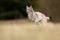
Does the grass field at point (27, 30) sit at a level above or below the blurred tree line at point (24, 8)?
below

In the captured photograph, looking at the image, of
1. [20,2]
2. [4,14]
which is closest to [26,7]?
[20,2]

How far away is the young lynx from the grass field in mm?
31

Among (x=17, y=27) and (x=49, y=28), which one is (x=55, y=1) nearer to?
(x=49, y=28)

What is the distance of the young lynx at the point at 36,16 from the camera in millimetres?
1117

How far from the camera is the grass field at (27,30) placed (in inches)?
42.2

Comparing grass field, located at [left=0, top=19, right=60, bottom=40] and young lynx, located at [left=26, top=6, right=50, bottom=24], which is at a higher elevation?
young lynx, located at [left=26, top=6, right=50, bottom=24]

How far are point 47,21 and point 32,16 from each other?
11cm

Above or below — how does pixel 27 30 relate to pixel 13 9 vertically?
below

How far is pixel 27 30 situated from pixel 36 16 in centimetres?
11

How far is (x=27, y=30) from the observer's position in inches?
43.2

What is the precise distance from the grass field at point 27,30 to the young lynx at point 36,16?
31mm

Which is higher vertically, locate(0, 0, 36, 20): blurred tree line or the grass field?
locate(0, 0, 36, 20): blurred tree line

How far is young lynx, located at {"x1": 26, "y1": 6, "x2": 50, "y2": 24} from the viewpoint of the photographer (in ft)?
3.67

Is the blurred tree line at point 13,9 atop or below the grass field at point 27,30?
atop
